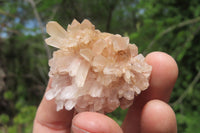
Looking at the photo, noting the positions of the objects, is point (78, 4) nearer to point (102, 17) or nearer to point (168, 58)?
point (102, 17)

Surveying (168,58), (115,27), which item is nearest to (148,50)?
(168,58)

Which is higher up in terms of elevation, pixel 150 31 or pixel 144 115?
pixel 150 31

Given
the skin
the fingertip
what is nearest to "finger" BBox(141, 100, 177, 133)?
the skin

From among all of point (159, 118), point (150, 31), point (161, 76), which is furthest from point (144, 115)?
point (150, 31)

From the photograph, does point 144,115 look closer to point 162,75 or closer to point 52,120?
point 162,75

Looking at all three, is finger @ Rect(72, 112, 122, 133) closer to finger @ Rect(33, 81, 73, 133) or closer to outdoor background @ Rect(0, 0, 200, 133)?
finger @ Rect(33, 81, 73, 133)

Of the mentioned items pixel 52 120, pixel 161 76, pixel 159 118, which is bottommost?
pixel 52 120

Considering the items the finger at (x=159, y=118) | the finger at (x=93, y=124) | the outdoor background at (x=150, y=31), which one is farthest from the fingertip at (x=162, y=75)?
the outdoor background at (x=150, y=31)

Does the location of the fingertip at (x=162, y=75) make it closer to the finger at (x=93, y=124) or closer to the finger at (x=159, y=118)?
the finger at (x=159, y=118)
